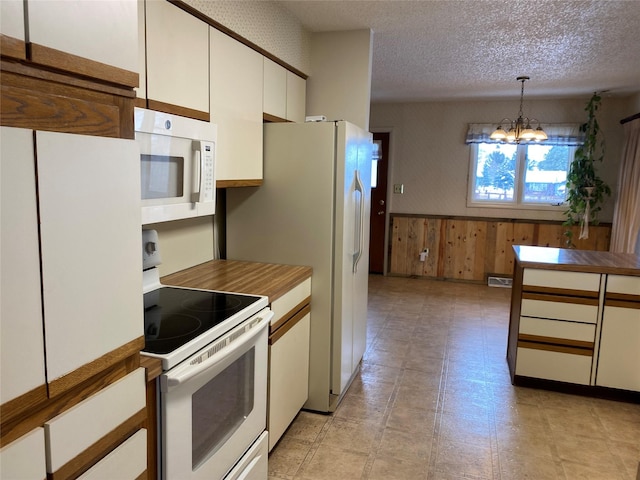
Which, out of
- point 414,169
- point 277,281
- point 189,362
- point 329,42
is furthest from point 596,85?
point 189,362

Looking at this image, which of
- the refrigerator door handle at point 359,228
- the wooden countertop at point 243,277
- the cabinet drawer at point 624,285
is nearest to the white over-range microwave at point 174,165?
the wooden countertop at point 243,277

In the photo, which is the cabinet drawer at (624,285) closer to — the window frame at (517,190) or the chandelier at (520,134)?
the chandelier at (520,134)

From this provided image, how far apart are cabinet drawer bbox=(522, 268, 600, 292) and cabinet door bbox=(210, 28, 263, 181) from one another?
1.83m

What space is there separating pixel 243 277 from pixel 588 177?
4725 millimetres

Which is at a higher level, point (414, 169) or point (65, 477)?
point (414, 169)

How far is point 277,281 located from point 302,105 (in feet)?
5.09

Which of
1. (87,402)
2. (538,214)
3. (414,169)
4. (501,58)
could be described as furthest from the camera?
(414,169)

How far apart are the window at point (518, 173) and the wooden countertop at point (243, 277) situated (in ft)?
14.0

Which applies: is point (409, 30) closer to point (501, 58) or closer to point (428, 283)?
point (501, 58)

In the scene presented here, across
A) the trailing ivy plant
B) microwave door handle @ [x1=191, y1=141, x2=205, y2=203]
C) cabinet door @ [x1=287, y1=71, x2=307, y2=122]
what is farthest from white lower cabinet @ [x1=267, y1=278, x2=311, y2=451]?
the trailing ivy plant

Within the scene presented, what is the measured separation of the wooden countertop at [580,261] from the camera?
286 cm

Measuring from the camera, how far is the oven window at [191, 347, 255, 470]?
1.52 m

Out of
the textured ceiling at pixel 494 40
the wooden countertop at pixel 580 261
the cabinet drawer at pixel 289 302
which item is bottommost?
the cabinet drawer at pixel 289 302

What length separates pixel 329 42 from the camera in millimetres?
3309
